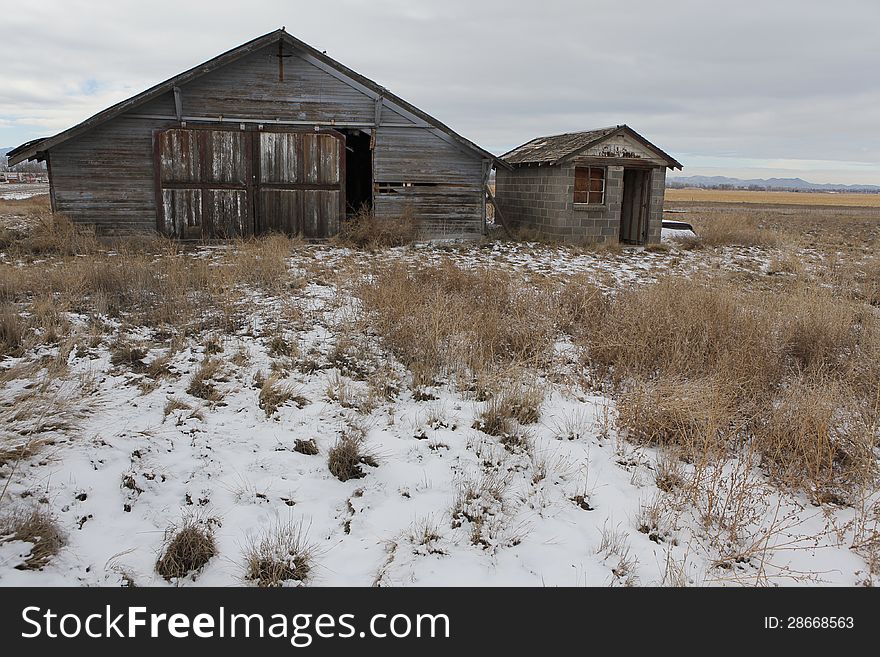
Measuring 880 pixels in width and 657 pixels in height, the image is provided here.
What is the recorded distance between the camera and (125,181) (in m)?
14.5

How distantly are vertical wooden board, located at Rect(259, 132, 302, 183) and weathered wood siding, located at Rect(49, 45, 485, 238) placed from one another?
1.04 ft

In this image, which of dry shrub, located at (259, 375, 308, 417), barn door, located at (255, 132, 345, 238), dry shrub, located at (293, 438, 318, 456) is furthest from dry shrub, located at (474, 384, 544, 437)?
barn door, located at (255, 132, 345, 238)

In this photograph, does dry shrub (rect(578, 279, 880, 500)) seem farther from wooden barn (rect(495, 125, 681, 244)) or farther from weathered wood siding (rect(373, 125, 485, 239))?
wooden barn (rect(495, 125, 681, 244))

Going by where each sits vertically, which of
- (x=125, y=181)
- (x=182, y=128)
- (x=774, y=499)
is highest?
(x=182, y=128)

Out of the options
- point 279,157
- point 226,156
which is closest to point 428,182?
point 279,157

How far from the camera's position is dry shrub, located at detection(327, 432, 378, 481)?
458cm

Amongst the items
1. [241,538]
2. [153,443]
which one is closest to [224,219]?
[153,443]

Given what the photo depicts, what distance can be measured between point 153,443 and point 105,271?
5.60 meters

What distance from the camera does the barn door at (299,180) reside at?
1523 centimetres

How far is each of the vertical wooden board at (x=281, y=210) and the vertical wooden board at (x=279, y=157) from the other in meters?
0.32

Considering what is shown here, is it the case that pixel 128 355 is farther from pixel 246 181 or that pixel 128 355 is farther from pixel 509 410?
pixel 246 181

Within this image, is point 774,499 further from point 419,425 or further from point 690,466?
point 419,425

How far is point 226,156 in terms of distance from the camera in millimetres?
14938

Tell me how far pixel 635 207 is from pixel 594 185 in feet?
7.36
